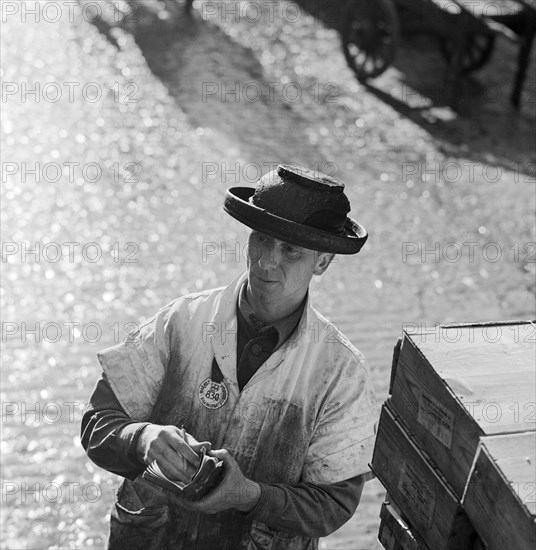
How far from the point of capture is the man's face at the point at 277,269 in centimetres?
331

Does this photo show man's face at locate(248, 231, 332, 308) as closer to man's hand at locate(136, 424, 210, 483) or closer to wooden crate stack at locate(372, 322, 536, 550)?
wooden crate stack at locate(372, 322, 536, 550)

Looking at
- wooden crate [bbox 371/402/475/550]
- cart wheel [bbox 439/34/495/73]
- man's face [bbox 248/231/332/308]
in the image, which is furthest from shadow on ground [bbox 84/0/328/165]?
wooden crate [bbox 371/402/475/550]

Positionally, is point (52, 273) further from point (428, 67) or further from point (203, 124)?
point (428, 67)

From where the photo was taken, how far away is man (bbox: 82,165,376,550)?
10.8 feet

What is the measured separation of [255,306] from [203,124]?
22.9 ft

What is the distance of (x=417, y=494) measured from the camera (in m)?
3.06

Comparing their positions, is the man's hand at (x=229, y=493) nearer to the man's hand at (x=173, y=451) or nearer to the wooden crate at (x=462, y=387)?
the man's hand at (x=173, y=451)

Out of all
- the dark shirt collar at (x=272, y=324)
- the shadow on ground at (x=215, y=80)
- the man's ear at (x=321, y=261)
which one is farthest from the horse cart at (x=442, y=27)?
the dark shirt collar at (x=272, y=324)

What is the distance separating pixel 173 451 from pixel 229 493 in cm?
21

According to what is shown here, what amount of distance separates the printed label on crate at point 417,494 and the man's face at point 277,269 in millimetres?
673

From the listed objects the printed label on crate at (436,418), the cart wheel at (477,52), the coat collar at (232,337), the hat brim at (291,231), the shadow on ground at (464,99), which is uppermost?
the hat brim at (291,231)

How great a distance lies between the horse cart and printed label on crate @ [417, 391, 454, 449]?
346 inches

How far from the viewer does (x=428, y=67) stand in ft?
42.4

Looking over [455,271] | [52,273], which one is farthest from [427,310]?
[52,273]
